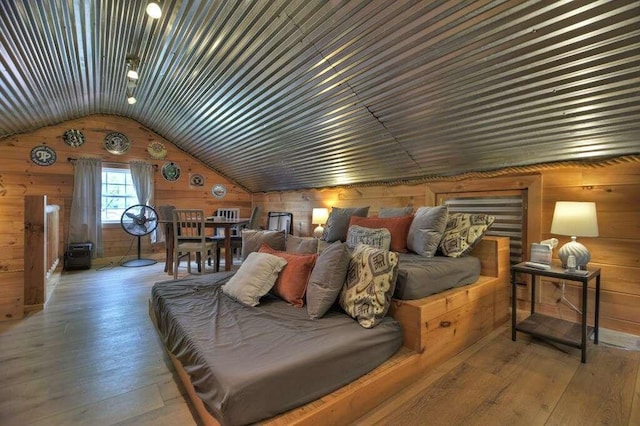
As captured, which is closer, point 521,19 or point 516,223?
point 521,19

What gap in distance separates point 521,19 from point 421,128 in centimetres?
119

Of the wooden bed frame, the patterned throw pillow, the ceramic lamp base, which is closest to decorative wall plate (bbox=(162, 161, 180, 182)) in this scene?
the wooden bed frame

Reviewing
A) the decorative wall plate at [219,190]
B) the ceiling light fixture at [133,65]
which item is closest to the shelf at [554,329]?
A: the ceiling light fixture at [133,65]

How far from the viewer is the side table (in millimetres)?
1981

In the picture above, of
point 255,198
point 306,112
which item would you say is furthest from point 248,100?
point 255,198

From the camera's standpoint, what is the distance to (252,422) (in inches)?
43.0

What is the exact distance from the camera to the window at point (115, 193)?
211 inches

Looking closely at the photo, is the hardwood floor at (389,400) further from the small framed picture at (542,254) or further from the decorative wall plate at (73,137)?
the decorative wall plate at (73,137)

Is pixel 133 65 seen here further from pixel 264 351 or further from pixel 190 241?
pixel 264 351

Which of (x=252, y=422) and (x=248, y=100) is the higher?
(x=248, y=100)

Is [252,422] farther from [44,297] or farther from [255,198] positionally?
[255,198]

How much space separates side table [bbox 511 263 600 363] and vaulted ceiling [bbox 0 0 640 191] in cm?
102

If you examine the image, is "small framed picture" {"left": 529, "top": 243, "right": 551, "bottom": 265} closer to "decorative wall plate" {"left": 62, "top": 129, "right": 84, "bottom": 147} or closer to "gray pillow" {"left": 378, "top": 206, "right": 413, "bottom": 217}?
"gray pillow" {"left": 378, "top": 206, "right": 413, "bottom": 217}

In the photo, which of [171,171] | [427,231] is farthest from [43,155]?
[427,231]
